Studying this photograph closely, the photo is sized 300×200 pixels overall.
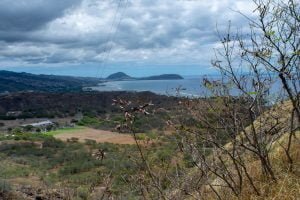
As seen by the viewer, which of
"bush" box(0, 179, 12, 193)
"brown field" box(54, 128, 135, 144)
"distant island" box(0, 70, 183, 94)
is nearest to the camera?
"bush" box(0, 179, 12, 193)

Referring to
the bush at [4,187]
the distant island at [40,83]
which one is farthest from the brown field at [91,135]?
the distant island at [40,83]

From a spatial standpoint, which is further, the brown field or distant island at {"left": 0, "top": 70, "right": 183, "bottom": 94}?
distant island at {"left": 0, "top": 70, "right": 183, "bottom": 94}

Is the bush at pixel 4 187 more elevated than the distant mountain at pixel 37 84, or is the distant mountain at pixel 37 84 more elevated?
the bush at pixel 4 187

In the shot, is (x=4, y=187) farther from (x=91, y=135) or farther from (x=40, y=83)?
(x=40, y=83)

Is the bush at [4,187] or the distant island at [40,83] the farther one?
the distant island at [40,83]

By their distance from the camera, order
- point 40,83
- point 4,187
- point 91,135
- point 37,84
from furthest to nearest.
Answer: point 40,83
point 37,84
point 91,135
point 4,187

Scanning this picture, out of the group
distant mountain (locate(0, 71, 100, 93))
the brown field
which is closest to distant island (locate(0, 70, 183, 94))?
distant mountain (locate(0, 71, 100, 93))

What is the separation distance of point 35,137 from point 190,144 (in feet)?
136

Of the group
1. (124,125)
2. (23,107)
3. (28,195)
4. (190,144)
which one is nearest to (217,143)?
(190,144)

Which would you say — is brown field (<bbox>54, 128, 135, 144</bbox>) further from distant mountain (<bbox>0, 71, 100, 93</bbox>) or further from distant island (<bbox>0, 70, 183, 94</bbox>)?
distant mountain (<bbox>0, 71, 100, 93</bbox>)

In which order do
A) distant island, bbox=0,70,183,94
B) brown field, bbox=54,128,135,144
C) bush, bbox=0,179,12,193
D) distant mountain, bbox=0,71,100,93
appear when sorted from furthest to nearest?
distant mountain, bbox=0,71,100,93 < distant island, bbox=0,70,183,94 < brown field, bbox=54,128,135,144 < bush, bbox=0,179,12,193

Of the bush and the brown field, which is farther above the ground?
the bush

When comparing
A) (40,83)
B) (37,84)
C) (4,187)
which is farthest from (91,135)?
(40,83)

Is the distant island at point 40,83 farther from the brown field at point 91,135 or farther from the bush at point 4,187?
the bush at point 4,187
